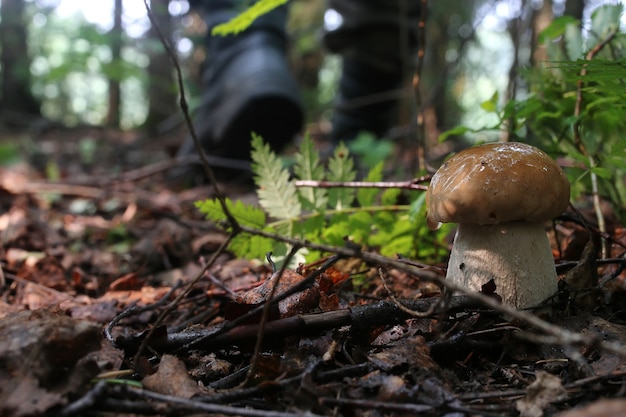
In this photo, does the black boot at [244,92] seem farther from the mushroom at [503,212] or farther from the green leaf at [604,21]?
the mushroom at [503,212]

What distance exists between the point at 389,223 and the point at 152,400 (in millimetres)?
1548

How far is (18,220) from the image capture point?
3609 millimetres

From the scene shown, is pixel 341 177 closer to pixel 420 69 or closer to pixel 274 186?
pixel 274 186

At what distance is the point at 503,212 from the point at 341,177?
3.46 ft

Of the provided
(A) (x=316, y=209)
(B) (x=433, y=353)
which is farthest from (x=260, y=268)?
(B) (x=433, y=353)

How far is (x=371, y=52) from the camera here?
545 centimetres

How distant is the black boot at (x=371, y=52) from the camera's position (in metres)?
5.23

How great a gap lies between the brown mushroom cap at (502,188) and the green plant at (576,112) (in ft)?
1.83

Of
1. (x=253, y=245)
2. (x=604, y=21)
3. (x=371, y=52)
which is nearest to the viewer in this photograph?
(x=253, y=245)

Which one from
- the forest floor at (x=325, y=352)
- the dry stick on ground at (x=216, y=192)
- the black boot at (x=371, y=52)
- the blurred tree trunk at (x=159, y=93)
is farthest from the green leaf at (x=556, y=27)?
the blurred tree trunk at (x=159, y=93)

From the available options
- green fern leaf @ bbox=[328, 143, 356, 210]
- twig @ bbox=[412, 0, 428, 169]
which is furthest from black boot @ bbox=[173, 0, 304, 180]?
green fern leaf @ bbox=[328, 143, 356, 210]

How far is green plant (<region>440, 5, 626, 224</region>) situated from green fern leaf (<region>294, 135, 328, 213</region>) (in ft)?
2.09

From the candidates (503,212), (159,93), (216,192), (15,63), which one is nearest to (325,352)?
(216,192)

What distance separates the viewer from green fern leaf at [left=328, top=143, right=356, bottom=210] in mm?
2494
